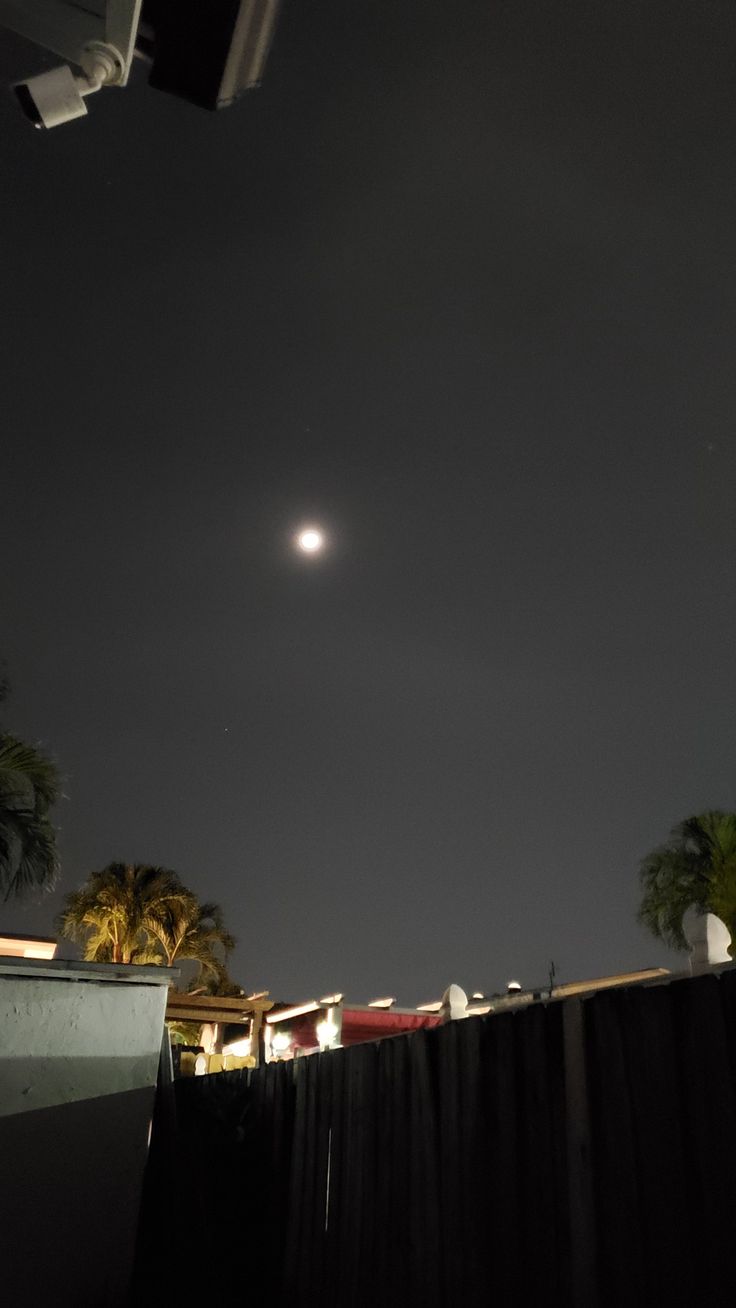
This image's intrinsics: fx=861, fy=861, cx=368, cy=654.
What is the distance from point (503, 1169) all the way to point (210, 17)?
416 centimetres

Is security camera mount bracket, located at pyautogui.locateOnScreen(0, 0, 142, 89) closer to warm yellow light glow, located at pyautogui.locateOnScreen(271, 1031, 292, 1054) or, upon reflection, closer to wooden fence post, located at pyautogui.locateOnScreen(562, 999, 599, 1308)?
wooden fence post, located at pyautogui.locateOnScreen(562, 999, 599, 1308)

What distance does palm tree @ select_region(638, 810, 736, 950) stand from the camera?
21.7 metres

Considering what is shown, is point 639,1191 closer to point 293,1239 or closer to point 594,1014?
point 594,1014

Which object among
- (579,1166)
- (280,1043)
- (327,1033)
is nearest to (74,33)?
(579,1166)

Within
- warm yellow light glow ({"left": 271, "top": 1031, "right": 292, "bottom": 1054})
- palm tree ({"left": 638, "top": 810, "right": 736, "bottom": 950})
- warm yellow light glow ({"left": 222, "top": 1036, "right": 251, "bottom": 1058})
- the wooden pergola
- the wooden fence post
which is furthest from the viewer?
palm tree ({"left": 638, "top": 810, "right": 736, "bottom": 950})

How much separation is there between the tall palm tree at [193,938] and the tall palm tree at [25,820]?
14388 mm

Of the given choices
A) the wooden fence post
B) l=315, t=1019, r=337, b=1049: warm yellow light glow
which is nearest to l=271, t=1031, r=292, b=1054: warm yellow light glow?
l=315, t=1019, r=337, b=1049: warm yellow light glow

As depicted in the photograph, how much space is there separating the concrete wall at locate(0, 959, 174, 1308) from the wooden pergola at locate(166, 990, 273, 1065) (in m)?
11.3

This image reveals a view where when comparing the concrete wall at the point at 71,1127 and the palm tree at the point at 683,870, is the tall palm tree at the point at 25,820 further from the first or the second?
the palm tree at the point at 683,870

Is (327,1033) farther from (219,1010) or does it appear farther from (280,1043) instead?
(219,1010)

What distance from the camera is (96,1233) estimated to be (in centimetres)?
666

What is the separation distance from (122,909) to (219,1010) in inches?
309

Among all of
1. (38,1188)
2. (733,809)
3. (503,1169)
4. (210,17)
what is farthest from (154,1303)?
(733,809)

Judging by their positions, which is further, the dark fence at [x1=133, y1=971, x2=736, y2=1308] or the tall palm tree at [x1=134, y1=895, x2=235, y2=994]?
the tall palm tree at [x1=134, y1=895, x2=235, y2=994]
